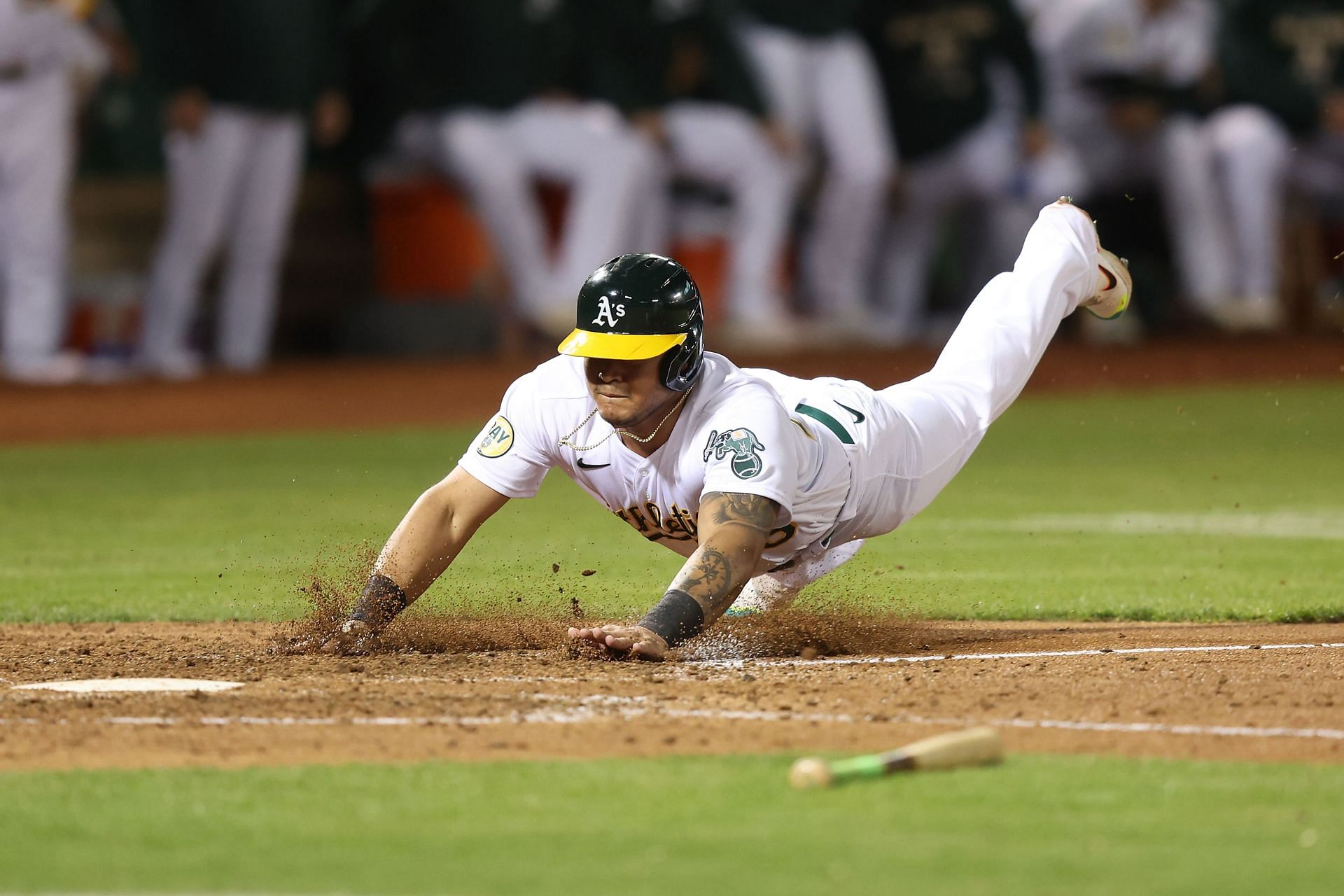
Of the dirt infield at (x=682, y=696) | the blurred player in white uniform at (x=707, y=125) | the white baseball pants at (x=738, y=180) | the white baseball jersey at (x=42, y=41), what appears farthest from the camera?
the white baseball pants at (x=738, y=180)

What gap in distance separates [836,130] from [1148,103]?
2.81 m

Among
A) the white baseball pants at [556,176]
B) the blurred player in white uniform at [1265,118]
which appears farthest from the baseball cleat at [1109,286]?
the blurred player in white uniform at [1265,118]

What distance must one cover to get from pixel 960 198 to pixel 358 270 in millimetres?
5012

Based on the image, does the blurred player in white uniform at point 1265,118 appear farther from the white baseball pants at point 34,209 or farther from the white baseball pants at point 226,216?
the white baseball pants at point 34,209

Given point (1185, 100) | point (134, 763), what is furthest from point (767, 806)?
point (1185, 100)

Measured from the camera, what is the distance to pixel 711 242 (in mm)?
17125

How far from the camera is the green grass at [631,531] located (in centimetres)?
697

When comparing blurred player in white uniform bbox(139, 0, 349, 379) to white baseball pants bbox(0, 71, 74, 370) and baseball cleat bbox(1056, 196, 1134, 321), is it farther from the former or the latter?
baseball cleat bbox(1056, 196, 1134, 321)

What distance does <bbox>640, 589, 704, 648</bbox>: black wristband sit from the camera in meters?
5.08

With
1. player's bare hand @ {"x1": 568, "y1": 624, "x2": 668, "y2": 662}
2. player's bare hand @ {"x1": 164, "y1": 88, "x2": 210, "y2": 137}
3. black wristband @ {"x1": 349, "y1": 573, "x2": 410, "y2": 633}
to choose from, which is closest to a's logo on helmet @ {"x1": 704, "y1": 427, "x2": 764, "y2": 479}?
player's bare hand @ {"x1": 568, "y1": 624, "x2": 668, "y2": 662}

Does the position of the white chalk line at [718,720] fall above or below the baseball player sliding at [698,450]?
below

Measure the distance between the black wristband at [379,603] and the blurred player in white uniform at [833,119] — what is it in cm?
1086

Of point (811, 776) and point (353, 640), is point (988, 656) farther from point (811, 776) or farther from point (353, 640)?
point (811, 776)

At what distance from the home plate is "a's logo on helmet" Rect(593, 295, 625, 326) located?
1246mm
